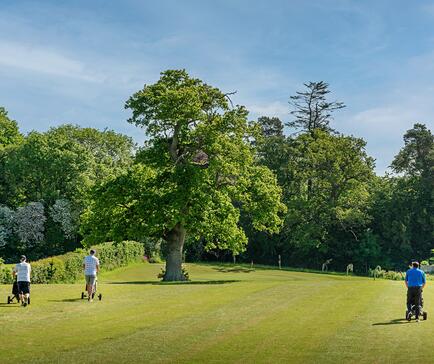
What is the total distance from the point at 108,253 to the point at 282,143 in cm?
2857

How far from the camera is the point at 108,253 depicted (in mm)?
60219

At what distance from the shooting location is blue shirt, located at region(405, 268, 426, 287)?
71.5ft

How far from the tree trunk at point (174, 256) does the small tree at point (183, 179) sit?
7 cm

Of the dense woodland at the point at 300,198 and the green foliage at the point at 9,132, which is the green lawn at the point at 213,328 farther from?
the green foliage at the point at 9,132

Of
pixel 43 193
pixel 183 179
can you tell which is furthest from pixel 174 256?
pixel 43 193

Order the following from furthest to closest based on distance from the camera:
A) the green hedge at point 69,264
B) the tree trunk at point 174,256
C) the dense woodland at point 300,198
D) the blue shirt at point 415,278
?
the dense woodland at point 300,198, the tree trunk at point 174,256, the green hedge at point 69,264, the blue shirt at point 415,278

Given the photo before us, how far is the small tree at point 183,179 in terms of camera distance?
141 ft

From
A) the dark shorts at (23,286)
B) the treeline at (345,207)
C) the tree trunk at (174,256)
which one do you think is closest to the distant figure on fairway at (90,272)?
the dark shorts at (23,286)

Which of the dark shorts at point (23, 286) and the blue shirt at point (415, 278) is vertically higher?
the blue shirt at point (415, 278)

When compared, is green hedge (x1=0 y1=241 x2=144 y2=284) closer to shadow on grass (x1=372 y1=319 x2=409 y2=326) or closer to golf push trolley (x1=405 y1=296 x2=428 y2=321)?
shadow on grass (x1=372 y1=319 x2=409 y2=326)

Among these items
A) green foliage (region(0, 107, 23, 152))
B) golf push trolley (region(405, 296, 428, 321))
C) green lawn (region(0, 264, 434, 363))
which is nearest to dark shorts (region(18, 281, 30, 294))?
green lawn (region(0, 264, 434, 363))

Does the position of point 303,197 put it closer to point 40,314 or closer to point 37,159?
point 37,159

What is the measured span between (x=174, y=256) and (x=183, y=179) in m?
5.77

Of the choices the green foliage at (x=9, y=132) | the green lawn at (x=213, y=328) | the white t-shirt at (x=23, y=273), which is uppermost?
the green foliage at (x=9, y=132)
